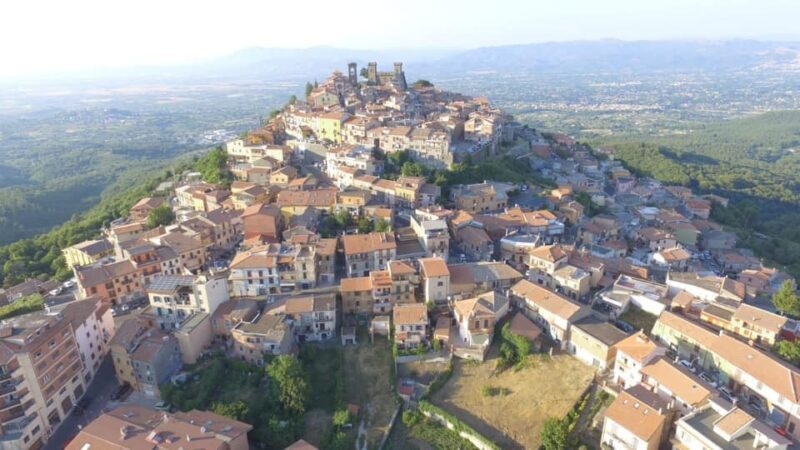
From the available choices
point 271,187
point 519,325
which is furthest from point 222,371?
point 271,187

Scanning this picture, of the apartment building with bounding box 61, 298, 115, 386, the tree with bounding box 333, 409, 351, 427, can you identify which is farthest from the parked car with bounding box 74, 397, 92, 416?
the tree with bounding box 333, 409, 351, 427

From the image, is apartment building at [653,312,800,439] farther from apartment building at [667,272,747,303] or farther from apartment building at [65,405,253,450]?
apartment building at [65,405,253,450]

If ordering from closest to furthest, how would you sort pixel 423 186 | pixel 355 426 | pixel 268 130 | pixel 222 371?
pixel 355 426 < pixel 222 371 < pixel 423 186 < pixel 268 130

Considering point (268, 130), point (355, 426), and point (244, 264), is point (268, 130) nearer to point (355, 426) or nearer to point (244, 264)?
point (244, 264)

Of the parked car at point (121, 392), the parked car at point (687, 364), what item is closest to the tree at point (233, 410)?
the parked car at point (121, 392)

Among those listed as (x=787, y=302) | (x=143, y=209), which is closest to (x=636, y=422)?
(x=787, y=302)

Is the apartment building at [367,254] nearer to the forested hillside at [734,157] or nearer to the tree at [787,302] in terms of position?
the tree at [787,302]
